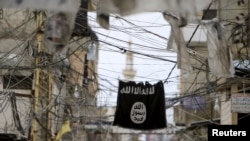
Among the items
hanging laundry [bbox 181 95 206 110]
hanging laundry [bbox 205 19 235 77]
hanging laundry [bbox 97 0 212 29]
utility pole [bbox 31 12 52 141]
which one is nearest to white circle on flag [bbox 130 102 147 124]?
utility pole [bbox 31 12 52 141]

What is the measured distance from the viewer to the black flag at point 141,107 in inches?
475

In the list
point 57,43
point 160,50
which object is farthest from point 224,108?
point 57,43

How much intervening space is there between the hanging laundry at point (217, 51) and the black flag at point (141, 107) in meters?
4.88

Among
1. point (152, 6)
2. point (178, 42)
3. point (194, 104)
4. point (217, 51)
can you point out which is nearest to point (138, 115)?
point (217, 51)

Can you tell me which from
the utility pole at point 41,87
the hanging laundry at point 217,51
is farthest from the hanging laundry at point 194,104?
the hanging laundry at point 217,51

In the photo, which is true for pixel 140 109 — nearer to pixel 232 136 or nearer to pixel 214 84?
pixel 214 84

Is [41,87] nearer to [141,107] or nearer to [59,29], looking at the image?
[141,107]

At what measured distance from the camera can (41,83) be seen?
38.8 ft

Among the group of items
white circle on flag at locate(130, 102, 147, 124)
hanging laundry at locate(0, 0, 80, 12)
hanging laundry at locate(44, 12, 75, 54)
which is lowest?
white circle on flag at locate(130, 102, 147, 124)

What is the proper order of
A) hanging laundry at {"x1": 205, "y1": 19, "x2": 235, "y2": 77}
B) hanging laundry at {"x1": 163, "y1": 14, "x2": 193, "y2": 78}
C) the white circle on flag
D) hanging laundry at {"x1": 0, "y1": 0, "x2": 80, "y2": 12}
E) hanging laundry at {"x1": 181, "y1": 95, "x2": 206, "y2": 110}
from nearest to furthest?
hanging laundry at {"x1": 0, "y1": 0, "x2": 80, "y2": 12} < hanging laundry at {"x1": 163, "y1": 14, "x2": 193, "y2": 78} < hanging laundry at {"x1": 205, "y1": 19, "x2": 235, "y2": 77} < the white circle on flag < hanging laundry at {"x1": 181, "y1": 95, "x2": 206, "y2": 110}

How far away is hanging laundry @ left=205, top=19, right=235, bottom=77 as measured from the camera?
7.08 m

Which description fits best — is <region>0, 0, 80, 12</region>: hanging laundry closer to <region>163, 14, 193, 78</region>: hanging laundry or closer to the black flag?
<region>163, 14, 193, 78</region>: hanging laundry

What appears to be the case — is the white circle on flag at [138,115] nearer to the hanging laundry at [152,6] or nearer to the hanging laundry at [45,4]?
the hanging laundry at [152,6]

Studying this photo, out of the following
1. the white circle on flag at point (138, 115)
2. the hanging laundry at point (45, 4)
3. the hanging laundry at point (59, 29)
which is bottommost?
the white circle on flag at point (138, 115)
